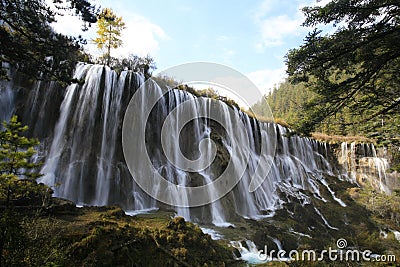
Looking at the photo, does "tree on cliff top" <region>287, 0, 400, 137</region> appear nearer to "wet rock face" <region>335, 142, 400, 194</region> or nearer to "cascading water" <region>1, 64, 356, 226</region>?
"cascading water" <region>1, 64, 356, 226</region>

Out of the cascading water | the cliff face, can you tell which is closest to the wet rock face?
the cliff face

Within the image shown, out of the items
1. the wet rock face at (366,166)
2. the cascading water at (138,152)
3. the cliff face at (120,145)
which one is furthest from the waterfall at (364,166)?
the cascading water at (138,152)

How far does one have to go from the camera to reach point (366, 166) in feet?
83.7

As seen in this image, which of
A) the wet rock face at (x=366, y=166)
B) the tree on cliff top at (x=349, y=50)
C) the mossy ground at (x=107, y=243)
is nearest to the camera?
the mossy ground at (x=107, y=243)

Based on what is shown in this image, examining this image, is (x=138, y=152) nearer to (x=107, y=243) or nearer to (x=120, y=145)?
(x=120, y=145)

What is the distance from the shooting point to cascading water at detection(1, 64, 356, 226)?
32.9 feet

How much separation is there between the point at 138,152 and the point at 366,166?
2594cm

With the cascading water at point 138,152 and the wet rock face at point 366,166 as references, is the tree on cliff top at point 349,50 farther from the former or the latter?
the wet rock face at point 366,166

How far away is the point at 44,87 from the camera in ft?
38.1

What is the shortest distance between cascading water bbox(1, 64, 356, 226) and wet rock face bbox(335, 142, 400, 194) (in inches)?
492

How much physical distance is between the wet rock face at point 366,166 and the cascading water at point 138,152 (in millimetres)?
12505

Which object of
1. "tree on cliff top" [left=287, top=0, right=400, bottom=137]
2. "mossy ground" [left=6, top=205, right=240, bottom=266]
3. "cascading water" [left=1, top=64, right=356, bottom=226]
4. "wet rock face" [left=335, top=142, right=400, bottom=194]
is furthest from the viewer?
"wet rock face" [left=335, top=142, right=400, bottom=194]

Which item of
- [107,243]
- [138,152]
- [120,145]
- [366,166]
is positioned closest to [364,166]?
[366,166]

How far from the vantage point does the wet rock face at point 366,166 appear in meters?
24.6
